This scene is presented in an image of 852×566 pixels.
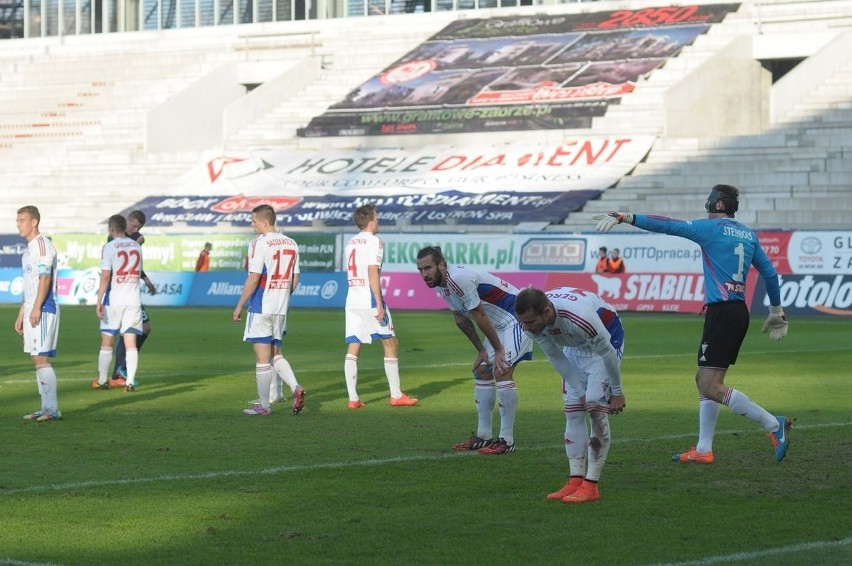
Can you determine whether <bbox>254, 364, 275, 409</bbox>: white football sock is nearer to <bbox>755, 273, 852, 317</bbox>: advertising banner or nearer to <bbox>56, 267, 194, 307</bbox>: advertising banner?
<bbox>755, 273, 852, 317</bbox>: advertising banner

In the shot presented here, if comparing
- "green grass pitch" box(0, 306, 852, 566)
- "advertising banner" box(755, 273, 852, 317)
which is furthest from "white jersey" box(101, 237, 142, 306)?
"advertising banner" box(755, 273, 852, 317)

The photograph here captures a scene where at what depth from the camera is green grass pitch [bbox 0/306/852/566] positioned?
8.20 meters

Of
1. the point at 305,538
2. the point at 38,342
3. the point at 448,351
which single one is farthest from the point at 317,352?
the point at 305,538

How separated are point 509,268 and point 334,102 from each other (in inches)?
787

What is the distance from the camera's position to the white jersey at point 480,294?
39.3 feet

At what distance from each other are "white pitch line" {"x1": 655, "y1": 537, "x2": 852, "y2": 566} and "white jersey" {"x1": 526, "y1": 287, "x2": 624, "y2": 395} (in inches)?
69.4

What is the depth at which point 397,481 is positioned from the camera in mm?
10430

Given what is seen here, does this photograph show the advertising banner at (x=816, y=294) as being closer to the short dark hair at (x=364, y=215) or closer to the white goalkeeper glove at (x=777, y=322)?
the short dark hair at (x=364, y=215)

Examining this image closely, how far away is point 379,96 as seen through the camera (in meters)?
52.0

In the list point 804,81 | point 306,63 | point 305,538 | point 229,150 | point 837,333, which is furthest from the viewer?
point 306,63

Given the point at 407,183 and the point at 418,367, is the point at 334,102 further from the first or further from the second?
the point at 418,367

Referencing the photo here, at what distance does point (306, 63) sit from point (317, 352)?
34.2m

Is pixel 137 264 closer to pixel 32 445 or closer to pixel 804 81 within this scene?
pixel 32 445

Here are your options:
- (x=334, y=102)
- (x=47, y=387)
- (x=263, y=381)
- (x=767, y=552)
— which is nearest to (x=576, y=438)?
(x=767, y=552)
